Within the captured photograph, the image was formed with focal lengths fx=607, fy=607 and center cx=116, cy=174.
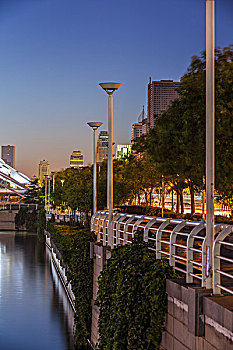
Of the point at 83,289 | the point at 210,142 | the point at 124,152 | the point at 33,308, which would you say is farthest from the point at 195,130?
the point at 124,152

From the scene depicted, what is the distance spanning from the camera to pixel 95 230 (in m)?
23.8

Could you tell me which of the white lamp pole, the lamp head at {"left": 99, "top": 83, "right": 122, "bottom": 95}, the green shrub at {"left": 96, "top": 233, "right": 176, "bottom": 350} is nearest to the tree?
the lamp head at {"left": 99, "top": 83, "right": 122, "bottom": 95}

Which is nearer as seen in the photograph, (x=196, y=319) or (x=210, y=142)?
(x=196, y=319)

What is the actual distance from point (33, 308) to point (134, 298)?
2704 centimetres

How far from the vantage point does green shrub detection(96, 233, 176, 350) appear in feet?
36.7

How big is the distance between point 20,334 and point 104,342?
17.2 metres

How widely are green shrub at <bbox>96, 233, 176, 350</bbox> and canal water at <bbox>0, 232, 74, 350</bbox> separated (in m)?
11.9

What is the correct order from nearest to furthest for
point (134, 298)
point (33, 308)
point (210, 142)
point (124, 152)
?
1. point (210, 142)
2. point (134, 298)
3. point (33, 308)
4. point (124, 152)

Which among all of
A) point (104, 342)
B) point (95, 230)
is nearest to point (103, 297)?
point (104, 342)

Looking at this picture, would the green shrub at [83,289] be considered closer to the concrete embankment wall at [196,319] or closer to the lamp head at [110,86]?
the lamp head at [110,86]

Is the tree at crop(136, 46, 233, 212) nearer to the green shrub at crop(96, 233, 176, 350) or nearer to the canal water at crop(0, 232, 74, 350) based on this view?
the green shrub at crop(96, 233, 176, 350)

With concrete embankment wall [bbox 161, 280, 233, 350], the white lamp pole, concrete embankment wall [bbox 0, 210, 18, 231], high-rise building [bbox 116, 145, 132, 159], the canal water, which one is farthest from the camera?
concrete embankment wall [bbox 0, 210, 18, 231]

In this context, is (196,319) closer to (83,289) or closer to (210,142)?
(210,142)

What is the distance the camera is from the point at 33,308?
37844 millimetres
